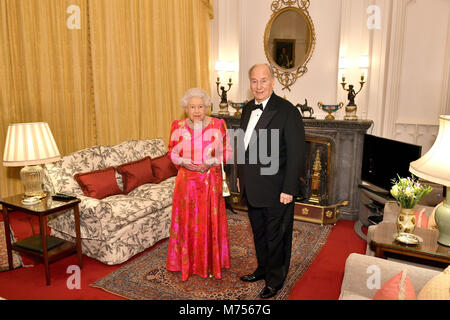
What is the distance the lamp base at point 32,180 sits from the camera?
119 inches

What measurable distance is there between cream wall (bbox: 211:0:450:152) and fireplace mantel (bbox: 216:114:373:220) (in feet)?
1.31

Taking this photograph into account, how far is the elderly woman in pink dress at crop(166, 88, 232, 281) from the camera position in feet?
9.56

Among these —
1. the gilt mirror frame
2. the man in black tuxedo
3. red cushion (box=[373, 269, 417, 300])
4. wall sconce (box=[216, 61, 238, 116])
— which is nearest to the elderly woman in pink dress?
the man in black tuxedo

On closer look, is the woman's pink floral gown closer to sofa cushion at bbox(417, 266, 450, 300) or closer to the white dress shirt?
the white dress shirt

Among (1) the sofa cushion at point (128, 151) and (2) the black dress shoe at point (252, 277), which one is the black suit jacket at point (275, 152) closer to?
(2) the black dress shoe at point (252, 277)

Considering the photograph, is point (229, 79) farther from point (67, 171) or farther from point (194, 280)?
point (194, 280)

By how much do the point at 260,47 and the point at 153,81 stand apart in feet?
5.40

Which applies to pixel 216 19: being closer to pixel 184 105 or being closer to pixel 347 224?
pixel 184 105

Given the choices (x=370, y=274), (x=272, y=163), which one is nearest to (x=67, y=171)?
(x=272, y=163)

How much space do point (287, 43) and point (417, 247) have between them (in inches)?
143

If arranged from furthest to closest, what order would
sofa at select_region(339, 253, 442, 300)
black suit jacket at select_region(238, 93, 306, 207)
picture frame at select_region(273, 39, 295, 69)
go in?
picture frame at select_region(273, 39, 295, 69), black suit jacket at select_region(238, 93, 306, 207), sofa at select_region(339, 253, 442, 300)

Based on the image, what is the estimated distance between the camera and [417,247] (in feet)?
7.06

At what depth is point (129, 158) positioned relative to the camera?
161 inches

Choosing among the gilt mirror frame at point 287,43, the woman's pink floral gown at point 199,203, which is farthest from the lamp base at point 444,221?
the gilt mirror frame at point 287,43
